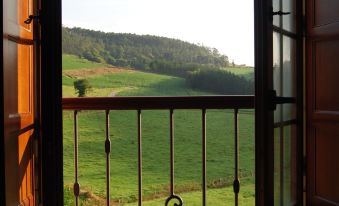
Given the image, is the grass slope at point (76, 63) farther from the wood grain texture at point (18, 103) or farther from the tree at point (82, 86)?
the wood grain texture at point (18, 103)

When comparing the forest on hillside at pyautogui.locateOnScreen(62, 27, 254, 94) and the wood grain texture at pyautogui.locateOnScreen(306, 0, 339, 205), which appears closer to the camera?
the wood grain texture at pyautogui.locateOnScreen(306, 0, 339, 205)

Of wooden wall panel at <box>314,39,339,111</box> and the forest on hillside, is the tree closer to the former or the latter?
the forest on hillside

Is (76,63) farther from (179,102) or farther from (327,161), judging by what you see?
(327,161)

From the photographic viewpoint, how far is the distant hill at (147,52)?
834cm

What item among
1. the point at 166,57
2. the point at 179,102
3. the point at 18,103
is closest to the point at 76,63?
the point at 166,57

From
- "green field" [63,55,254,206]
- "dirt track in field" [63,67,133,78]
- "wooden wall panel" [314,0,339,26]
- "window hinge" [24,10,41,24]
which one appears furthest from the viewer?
"dirt track in field" [63,67,133,78]

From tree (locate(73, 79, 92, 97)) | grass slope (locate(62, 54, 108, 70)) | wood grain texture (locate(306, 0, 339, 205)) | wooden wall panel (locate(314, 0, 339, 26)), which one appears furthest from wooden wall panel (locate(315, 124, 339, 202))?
grass slope (locate(62, 54, 108, 70))

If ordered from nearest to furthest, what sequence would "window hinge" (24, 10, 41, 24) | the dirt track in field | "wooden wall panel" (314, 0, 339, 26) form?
"window hinge" (24, 10, 41, 24)
"wooden wall panel" (314, 0, 339, 26)
the dirt track in field

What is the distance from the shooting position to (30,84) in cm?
190

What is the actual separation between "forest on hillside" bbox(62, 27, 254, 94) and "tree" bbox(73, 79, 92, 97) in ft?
2.16

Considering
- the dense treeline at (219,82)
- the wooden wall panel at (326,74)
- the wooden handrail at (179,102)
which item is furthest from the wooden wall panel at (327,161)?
the dense treeline at (219,82)

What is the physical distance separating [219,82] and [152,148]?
1.97m

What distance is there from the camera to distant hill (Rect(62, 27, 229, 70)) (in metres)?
8.34

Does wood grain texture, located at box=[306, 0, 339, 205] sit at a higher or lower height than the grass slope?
lower
